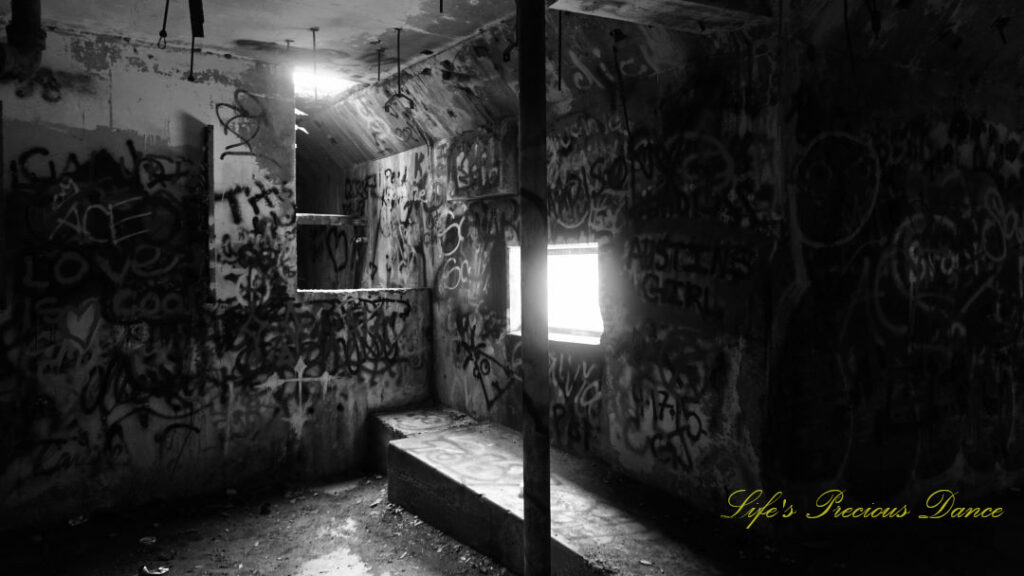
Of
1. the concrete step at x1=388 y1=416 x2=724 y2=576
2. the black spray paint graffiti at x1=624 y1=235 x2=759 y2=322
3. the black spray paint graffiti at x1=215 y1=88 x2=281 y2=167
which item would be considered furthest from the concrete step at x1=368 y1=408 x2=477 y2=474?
the black spray paint graffiti at x1=215 y1=88 x2=281 y2=167

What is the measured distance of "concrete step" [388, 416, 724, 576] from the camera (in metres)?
4.43

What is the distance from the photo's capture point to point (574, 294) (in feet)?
21.7

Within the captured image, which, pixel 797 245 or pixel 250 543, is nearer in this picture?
pixel 797 245

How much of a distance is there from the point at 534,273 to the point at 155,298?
5143 mm

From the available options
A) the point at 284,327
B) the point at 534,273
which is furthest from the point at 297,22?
the point at 534,273

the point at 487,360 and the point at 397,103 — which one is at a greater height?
the point at 397,103

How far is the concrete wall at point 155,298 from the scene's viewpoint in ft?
20.0

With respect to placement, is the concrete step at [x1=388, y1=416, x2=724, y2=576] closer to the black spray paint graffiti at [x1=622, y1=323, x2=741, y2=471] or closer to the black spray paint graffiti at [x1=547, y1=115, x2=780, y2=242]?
the black spray paint graffiti at [x1=622, y1=323, x2=741, y2=471]

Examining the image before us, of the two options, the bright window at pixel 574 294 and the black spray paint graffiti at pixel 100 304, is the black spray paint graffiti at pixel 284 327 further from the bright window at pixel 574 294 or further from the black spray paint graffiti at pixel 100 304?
the bright window at pixel 574 294

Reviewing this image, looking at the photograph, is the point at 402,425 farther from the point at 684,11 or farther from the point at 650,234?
the point at 684,11

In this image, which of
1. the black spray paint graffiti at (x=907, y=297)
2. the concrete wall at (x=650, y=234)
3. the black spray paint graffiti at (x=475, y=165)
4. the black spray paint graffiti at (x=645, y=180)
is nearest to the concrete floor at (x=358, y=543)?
the black spray paint graffiti at (x=907, y=297)

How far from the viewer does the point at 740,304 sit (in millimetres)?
4746

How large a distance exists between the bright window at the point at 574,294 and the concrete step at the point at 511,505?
44.7 inches

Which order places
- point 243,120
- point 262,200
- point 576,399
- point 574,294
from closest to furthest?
point 576,399 < point 574,294 < point 243,120 < point 262,200
